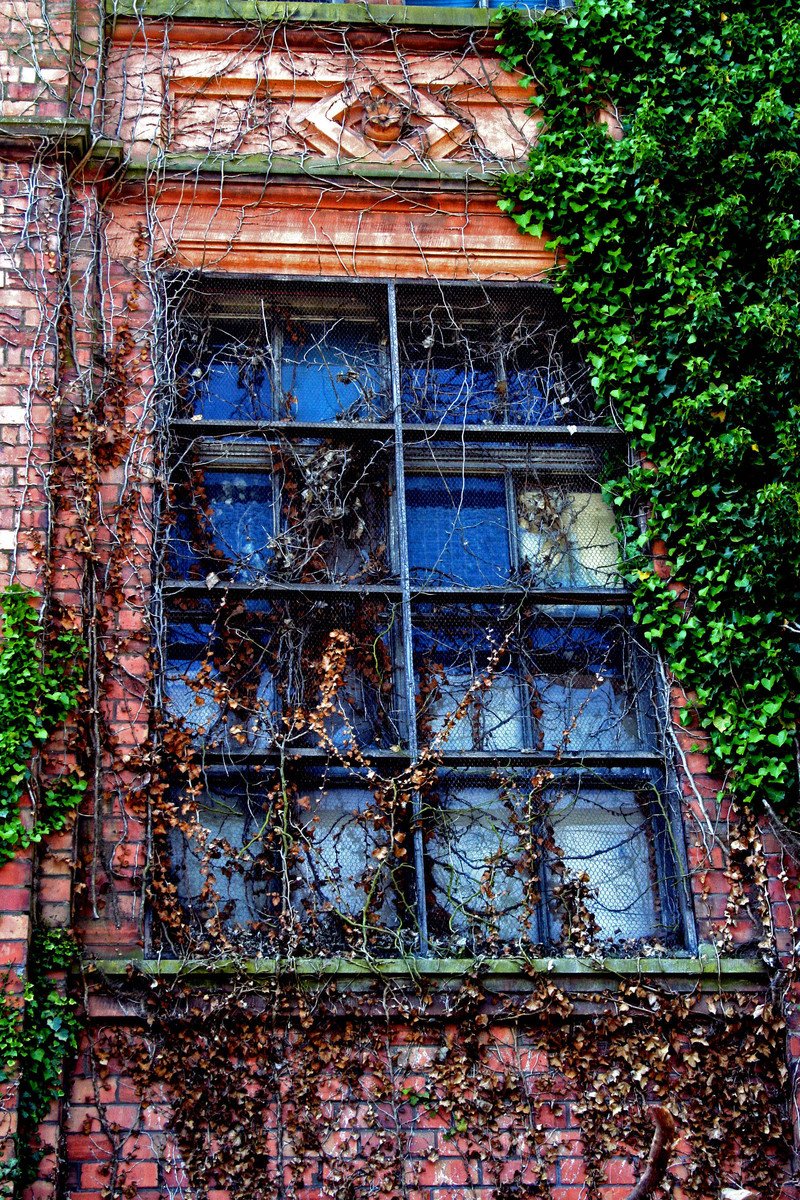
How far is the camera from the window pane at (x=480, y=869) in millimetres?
5119

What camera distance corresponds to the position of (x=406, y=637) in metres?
5.45

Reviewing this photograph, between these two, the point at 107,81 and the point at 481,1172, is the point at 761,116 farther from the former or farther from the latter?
the point at 481,1172

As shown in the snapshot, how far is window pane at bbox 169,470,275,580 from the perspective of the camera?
558 centimetres

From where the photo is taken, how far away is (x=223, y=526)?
573 centimetres

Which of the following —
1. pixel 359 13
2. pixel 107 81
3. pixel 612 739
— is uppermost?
pixel 359 13

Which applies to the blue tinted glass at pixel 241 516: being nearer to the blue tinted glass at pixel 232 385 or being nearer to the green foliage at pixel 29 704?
the blue tinted glass at pixel 232 385

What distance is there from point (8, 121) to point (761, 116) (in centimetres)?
332

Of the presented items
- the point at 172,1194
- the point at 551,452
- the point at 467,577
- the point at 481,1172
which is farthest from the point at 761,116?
the point at 172,1194

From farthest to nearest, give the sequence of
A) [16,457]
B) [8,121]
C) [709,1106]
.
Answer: [8,121]
[16,457]
[709,1106]

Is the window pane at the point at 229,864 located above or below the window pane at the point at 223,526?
below

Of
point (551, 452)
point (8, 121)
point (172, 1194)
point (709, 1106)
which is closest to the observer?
point (172, 1194)

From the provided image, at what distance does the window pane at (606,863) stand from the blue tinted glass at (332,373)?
1988 millimetres

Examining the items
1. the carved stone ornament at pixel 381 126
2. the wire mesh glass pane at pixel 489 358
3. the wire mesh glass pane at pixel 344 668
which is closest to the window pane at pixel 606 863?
the wire mesh glass pane at pixel 344 668

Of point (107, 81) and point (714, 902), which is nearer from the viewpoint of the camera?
point (714, 902)
